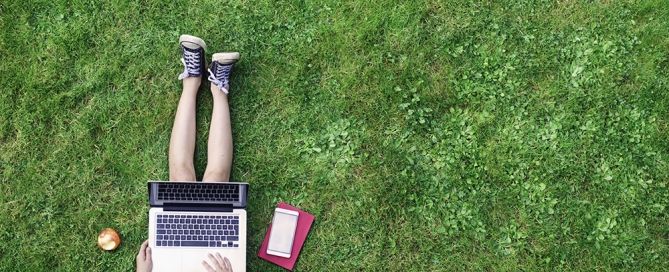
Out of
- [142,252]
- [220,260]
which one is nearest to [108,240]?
[142,252]

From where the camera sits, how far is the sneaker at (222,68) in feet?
17.3

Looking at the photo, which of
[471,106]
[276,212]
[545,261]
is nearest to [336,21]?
[471,106]

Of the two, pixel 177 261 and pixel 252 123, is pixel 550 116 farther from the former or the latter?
pixel 177 261

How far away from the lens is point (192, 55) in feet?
17.3

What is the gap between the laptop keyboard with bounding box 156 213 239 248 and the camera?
4801mm

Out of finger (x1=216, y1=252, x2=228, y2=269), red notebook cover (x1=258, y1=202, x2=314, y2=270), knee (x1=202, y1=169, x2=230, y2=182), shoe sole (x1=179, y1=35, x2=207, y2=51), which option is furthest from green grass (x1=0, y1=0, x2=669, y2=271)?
finger (x1=216, y1=252, x2=228, y2=269)

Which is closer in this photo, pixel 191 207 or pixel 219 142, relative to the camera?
pixel 191 207

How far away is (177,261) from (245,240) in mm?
617

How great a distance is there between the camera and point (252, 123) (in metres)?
5.46

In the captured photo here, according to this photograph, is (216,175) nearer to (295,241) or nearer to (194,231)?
(194,231)

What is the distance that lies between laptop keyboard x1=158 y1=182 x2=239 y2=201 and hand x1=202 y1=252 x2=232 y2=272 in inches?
20.3

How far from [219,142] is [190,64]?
83 cm

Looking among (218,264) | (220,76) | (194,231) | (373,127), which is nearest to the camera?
(218,264)

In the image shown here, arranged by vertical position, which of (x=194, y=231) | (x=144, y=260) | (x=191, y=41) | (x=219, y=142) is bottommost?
(x=144, y=260)
